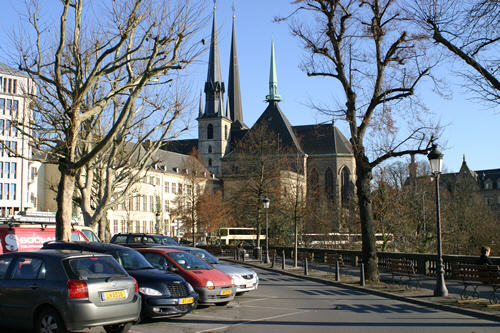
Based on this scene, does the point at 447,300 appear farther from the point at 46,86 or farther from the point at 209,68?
the point at 209,68

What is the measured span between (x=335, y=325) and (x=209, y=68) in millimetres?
97323

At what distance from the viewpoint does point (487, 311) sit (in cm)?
1255

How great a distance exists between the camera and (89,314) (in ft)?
27.5

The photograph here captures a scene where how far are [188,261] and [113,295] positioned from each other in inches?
225

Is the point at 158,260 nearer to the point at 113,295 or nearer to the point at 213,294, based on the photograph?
the point at 213,294

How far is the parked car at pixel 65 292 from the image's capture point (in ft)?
27.4

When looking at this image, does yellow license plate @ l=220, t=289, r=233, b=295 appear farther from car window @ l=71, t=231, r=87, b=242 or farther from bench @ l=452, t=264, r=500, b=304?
car window @ l=71, t=231, r=87, b=242

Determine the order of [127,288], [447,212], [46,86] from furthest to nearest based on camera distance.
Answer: [447,212] < [46,86] < [127,288]

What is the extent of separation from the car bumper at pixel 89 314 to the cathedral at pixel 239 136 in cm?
7204

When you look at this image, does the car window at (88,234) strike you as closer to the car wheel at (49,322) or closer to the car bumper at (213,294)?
the car bumper at (213,294)

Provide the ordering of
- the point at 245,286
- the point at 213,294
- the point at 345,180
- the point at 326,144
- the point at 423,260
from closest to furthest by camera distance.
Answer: the point at 213,294, the point at 245,286, the point at 423,260, the point at 345,180, the point at 326,144

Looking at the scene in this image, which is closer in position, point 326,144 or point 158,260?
point 158,260

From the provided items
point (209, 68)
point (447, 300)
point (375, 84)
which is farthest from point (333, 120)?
point (209, 68)

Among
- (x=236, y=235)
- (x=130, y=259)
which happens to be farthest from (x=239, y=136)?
(x=130, y=259)
